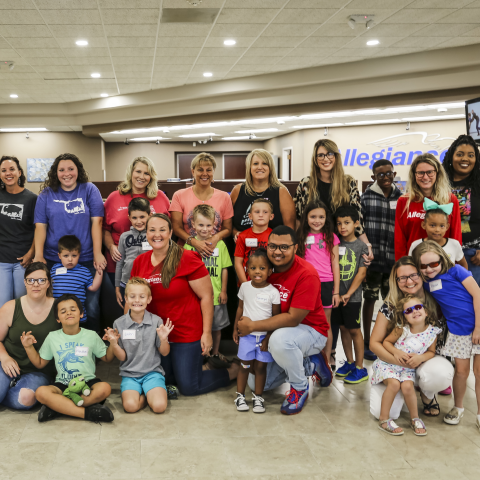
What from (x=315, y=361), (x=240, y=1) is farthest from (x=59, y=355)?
(x=240, y=1)

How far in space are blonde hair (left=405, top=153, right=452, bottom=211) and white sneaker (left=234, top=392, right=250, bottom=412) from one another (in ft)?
5.77

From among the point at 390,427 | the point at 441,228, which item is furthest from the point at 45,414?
the point at 441,228

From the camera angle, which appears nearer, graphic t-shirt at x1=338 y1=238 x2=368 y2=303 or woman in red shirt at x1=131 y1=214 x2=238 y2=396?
woman in red shirt at x1=131 y1=214 x2=238 y2=396

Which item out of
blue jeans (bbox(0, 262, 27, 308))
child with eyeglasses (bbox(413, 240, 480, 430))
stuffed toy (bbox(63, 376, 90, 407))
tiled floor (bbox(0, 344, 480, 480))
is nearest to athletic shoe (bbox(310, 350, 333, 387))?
tiled floor (bbox(0, 344, 480, 480))

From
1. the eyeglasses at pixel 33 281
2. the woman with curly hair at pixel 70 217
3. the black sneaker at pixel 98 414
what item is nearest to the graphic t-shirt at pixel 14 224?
→ the woman with curly hair at pixel 70 217

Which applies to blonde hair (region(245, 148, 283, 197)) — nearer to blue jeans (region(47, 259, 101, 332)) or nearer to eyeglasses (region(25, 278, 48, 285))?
blue jeans (region(47, 259, 101, 332))

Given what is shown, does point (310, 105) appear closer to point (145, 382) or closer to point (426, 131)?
point (426, 131)

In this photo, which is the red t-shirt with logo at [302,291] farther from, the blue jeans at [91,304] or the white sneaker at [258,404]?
the blue jeans at [91,304]

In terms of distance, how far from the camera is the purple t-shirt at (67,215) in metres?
3.46

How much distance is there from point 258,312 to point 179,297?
547mm

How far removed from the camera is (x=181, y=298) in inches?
123

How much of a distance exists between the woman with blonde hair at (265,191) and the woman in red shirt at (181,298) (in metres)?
0.58

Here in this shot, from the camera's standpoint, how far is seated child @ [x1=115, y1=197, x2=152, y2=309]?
3389 millimetres

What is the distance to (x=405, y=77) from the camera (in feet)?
27.3
